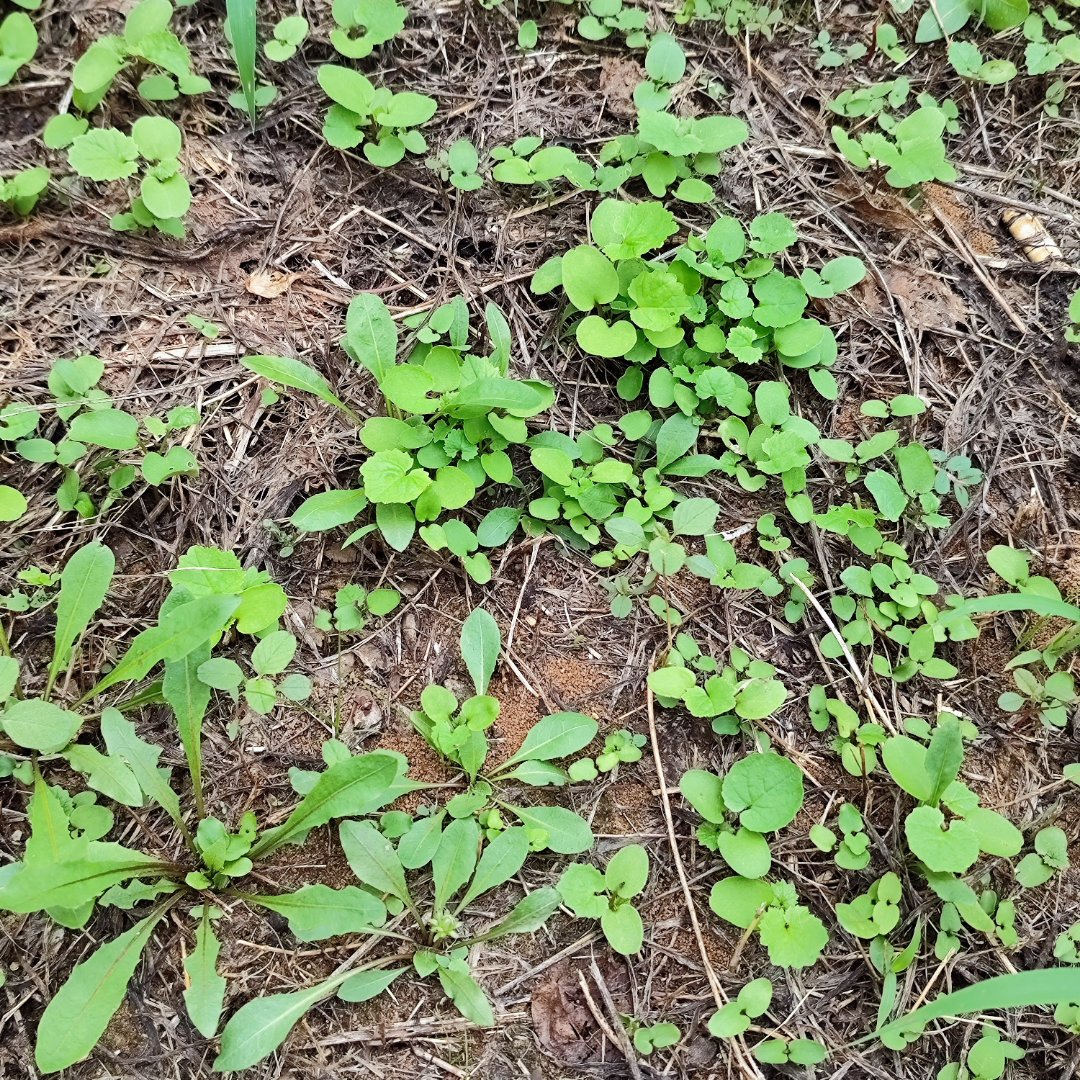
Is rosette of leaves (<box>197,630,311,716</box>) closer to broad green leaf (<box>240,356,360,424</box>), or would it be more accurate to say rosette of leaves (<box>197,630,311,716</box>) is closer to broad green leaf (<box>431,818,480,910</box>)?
broad green leaf (<box>431,818,480,910</box>)

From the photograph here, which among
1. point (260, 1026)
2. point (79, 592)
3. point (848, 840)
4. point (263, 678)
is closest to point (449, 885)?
point (260, 1026)

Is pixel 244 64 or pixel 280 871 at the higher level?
pixel 244 64

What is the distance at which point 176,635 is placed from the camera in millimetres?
1604

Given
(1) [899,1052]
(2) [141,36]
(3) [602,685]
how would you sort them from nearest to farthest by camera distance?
1. (1) [899,1052]
2. (3) [602,685]
3. (2) [141,36]

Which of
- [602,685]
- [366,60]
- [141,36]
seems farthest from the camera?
[366,60]

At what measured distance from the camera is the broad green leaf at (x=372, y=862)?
158 centimetres

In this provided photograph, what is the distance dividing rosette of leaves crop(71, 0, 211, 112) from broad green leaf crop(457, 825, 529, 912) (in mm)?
2022

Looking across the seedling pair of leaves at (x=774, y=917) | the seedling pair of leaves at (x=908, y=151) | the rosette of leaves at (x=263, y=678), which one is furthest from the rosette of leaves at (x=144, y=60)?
the seedling pair of leaves at (x=774, y=917)

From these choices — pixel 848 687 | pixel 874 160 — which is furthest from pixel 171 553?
pixel 874 160

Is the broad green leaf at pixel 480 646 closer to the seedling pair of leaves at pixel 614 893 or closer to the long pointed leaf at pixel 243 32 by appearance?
the seedling pair of leaves at pixel 614 893

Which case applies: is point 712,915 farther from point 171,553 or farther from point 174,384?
point 174,384

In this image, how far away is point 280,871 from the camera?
165cm

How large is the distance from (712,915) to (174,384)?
170cm

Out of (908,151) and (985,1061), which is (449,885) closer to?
(985,1061)
